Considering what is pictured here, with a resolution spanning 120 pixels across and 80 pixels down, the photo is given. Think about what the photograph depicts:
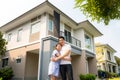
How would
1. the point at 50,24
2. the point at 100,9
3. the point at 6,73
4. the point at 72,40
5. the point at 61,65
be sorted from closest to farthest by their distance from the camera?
the point at 61,65
the point at 100,9
the point at 6,73
the point at 50,24
the point at 72,40

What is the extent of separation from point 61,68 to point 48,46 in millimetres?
8072

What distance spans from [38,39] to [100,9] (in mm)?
7611

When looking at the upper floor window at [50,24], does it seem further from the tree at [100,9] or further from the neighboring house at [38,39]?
the tree at [100,9]

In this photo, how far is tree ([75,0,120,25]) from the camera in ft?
23.2

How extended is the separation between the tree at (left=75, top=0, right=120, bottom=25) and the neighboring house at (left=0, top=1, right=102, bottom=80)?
4.90m

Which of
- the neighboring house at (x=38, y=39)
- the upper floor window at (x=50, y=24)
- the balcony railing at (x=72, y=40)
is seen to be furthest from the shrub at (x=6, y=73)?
the balcony railing at (x=72, y=40)

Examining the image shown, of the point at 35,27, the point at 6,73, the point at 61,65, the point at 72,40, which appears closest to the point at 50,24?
the point at 35,27

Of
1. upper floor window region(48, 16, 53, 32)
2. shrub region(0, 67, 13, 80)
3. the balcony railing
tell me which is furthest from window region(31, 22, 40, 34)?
shrub region(0, 67, 13, 80)

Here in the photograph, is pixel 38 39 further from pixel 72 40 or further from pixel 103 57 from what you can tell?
pixel 103 57

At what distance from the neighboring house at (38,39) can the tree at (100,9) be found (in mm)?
4901

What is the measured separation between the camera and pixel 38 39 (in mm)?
13570

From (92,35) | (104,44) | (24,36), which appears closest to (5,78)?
(24,36)

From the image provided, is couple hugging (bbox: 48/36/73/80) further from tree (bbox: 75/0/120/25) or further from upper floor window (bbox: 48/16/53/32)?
upper floor window (bbox: 48/16/53/32)

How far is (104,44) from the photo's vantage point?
1222 inches
